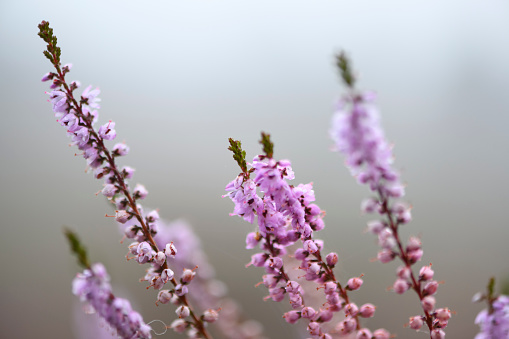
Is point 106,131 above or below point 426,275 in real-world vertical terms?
above

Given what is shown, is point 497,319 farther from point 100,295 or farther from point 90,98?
point 90,98

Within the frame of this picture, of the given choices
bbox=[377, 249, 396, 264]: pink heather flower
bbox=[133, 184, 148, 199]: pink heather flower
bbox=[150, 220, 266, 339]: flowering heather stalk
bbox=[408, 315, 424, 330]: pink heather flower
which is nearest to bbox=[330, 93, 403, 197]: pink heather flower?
bbox=[377, 249, 396, 264]: pink heather flower

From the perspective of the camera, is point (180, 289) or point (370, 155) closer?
point (370, 155)

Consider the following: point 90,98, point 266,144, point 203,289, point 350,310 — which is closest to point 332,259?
point 350,310

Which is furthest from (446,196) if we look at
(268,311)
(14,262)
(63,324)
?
(14,262)

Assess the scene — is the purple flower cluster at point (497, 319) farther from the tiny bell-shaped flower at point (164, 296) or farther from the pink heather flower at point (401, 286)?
the tiny bell-shaped flower at point (164, 296)

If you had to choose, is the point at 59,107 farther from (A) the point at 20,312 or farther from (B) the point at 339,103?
(A) the point at 20,312

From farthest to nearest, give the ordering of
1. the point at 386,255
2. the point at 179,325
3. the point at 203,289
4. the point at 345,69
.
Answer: the point at 203,289
the point at 179,325
the point at 386,255
the point at 345,69

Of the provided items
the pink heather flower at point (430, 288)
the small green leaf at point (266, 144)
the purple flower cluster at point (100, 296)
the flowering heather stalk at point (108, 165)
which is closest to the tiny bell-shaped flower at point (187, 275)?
the flowering heather stalk at point (108, 165)
